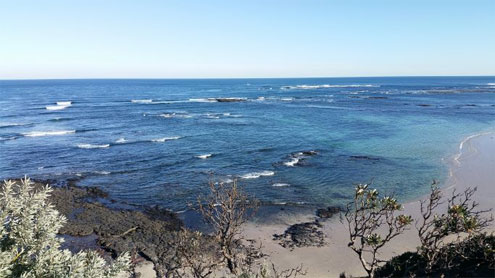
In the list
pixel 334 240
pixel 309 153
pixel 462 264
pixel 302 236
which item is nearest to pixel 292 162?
pixel 309 153

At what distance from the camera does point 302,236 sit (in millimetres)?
20094

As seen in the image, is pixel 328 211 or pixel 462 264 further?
pixel 328 211

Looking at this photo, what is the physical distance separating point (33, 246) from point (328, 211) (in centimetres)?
2072

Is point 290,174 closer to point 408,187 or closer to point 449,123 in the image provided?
point 408,187

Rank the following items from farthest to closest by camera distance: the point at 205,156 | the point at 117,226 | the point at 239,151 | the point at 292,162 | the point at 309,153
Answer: the point at 239,151, the point at 309,153, the point at 205,156, the point at 292,162, the point at 117,226

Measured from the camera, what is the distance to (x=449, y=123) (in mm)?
57969

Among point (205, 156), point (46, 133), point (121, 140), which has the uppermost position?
point (46, 133)

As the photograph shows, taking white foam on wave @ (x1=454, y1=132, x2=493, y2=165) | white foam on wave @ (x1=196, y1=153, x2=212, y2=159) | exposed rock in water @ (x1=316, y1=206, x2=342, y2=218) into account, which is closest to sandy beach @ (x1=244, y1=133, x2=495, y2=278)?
exposed rock in water @ (x1=316, y1=206, x2=342, y2=218)

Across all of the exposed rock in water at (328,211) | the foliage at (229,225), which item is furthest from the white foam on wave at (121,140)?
the exposed rock in water at (328,211)

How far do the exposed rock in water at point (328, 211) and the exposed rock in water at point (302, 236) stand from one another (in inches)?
54.9

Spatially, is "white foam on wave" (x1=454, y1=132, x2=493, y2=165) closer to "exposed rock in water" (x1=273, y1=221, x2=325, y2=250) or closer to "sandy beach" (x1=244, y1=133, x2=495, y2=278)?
"sandy beach" (x1=244, y1=133, x2=495, y2=278)

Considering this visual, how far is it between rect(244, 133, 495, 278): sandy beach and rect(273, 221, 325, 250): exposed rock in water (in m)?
0.34

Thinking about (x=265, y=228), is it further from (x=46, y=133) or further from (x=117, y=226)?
(x=46, y=133)

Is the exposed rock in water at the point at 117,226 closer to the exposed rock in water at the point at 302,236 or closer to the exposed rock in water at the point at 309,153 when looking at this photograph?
the exposed rock in water at the point at 302,236
